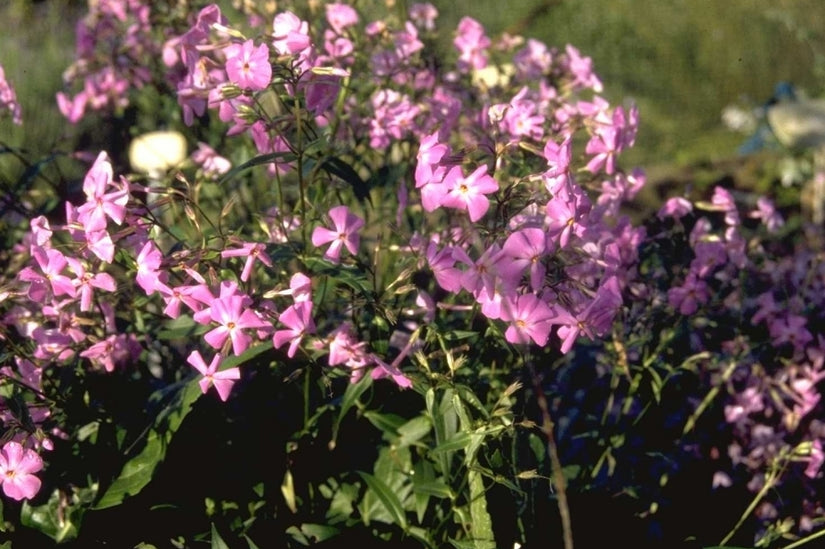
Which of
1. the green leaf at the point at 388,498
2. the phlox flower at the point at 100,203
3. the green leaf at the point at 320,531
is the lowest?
the green leaf at the point at 320,531

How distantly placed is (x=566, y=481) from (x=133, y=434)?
915 mm

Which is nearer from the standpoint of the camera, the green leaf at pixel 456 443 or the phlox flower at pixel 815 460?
the green leaf at pixel 456 443

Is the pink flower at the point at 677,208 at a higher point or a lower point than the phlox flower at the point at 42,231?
lower

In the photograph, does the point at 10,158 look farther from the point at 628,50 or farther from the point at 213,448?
the point at 628,50

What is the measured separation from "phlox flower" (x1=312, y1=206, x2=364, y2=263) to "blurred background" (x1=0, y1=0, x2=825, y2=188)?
5.49 meters

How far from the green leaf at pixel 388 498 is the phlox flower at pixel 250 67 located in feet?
2.69

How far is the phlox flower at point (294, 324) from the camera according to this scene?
1565 mm


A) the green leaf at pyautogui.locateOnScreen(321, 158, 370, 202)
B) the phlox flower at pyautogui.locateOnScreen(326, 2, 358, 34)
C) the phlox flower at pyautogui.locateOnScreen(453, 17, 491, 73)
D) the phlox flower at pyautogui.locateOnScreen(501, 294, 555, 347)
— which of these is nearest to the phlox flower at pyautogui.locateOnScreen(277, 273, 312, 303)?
the green leaf at pyautogui.locateOnScreen(321, 158, 370, 202)

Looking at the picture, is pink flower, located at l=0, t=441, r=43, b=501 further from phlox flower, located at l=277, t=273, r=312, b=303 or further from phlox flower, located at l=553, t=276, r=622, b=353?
phlox flower, located at l=553, t=276, r=622, b=353

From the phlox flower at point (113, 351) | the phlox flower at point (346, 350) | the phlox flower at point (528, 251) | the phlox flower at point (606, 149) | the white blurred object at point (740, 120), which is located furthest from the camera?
the white blurred object at point (740, 120)

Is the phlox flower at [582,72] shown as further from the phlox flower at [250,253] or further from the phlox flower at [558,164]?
A: the phlox flower at [250,253]

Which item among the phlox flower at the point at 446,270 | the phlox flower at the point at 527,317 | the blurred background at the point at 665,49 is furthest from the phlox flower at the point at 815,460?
the blurred background at the point at 665,49

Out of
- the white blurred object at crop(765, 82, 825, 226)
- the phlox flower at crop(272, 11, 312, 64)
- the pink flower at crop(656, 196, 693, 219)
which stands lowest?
the white blurred object at crop(765, 82, 825, 226)

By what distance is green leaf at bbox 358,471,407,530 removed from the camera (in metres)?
1.88
